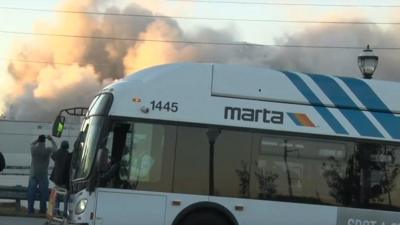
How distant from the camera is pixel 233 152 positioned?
9133 millimetres

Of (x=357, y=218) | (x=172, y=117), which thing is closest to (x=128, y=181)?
(x=172, y=117)

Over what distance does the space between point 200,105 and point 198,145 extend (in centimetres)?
57

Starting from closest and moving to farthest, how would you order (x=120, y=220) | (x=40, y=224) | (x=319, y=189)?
(x=120, y=220)
(x=319, y=189)
(x=40, y=224)

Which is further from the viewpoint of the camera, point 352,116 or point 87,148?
point 352,116

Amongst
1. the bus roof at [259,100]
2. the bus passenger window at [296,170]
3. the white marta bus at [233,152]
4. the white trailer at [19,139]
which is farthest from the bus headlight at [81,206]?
the white trailer at [19,139]

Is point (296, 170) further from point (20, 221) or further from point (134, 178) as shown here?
point (20, 221)

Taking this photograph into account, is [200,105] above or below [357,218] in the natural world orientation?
above

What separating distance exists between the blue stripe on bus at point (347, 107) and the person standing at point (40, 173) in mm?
7451

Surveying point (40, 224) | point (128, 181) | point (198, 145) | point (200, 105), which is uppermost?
point (200, 105)

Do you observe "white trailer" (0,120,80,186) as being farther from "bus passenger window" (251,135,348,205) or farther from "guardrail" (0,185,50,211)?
"bus passenger window" (251,135,348,205)

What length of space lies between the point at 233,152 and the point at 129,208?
Answer: 163 cm

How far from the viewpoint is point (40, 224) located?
42.6 ft

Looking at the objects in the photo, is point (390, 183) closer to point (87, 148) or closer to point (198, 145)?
point (198, 145)

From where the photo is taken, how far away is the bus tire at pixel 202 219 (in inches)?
350
